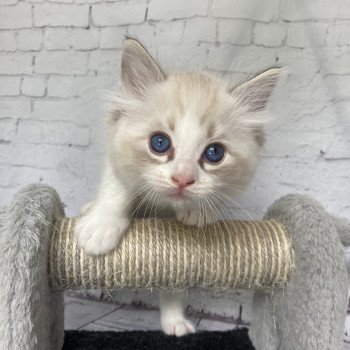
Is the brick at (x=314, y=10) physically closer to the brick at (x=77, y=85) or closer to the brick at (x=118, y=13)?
the brick at (x=118, y=13)

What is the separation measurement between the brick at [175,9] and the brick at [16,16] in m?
0.55

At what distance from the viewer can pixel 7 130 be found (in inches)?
71.3

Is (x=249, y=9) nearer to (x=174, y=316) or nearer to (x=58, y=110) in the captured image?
(x=58, y=110)

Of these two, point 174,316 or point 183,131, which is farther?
point 174,316

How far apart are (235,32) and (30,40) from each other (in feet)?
2.92

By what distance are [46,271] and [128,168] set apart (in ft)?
1.04

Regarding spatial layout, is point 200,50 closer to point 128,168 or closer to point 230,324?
point 128,168

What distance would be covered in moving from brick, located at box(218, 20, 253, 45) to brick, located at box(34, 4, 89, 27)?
57 centimetres

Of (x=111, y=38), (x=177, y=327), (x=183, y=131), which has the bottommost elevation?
(x=177, y=327)

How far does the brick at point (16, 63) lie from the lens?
1.74 metres

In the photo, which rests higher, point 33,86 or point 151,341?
point 33,86

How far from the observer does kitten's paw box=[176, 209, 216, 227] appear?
3.30 ft

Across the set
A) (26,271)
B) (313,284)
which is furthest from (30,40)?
(313,284)

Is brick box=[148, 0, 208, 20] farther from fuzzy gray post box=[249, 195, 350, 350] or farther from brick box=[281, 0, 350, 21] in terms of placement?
fuzzy gray post box=[249, 195, 350, 350]
